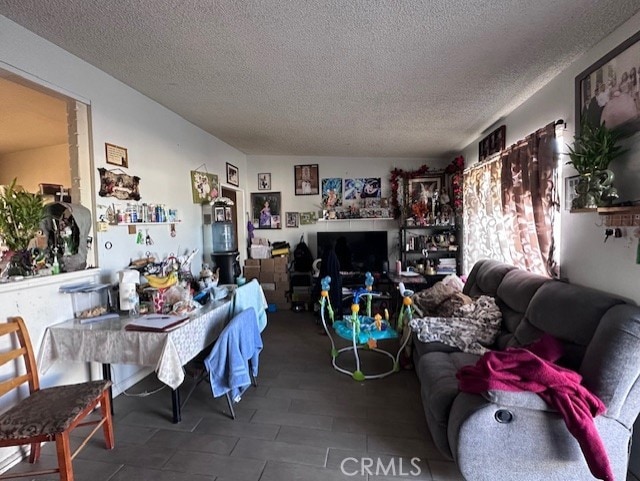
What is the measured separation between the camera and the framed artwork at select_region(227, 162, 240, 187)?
447 centimetres

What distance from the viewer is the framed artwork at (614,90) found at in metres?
1.70

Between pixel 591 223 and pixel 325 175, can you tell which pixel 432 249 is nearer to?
pixel 325 175

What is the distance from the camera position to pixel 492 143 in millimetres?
3539

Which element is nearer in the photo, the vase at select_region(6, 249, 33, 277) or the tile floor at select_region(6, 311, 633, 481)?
the tile floor at select_region(6, 311, 633, 481)

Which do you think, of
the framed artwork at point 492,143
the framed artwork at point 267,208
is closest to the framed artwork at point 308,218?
the framed artwork at point 267,208

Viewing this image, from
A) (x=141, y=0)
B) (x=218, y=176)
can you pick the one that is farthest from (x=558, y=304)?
(x=218, y=176)

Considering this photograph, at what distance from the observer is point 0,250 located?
1.85 meters

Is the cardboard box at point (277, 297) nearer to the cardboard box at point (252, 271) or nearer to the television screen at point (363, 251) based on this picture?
the cardboard box at point (252, 271)

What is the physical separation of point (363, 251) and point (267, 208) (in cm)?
170

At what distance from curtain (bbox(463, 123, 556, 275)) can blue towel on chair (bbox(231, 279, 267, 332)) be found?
2396 millimetres

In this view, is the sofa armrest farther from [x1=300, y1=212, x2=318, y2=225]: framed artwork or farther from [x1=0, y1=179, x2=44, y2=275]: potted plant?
[x1=300, y1=212, x2=318, y2=225]: framed artwork

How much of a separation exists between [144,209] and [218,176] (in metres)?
1.54

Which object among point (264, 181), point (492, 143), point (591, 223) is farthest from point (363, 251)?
point (591, 223)

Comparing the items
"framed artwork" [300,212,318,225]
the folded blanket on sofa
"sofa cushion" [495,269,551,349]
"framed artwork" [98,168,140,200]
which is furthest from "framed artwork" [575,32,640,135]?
"framed artwork" [300,212,318,225]
